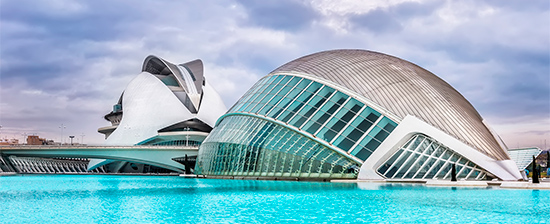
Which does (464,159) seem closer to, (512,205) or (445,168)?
(445,168)

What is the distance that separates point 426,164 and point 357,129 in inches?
181

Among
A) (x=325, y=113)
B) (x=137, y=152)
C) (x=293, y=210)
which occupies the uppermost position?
(x=325, y=113)

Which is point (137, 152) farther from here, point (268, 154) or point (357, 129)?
point (357, 129)

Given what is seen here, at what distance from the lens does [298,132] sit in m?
31.9

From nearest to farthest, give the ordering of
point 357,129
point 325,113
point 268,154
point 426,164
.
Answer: point 426,164 → point 357,129 → point 325,113 → point 268,154

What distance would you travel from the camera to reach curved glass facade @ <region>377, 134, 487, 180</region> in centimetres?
2817

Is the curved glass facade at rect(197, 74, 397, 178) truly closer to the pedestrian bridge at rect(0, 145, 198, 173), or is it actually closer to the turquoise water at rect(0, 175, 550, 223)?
the turquoise water at rect(0, 175, 550, 223)

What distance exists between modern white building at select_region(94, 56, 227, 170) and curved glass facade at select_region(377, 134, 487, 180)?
51.2 meters

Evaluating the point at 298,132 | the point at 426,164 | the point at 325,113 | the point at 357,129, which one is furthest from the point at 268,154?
the point at 426,164

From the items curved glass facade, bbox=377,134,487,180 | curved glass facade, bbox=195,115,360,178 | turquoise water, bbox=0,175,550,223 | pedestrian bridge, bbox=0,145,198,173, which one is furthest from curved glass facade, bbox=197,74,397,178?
pedestrian bridge, bbox=0,145,198,173

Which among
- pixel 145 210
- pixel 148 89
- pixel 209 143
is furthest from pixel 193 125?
pixel 145 210

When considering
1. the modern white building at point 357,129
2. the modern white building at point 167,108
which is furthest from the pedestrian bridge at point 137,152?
the modern white building at point 357,129

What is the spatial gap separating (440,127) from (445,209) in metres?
16.7

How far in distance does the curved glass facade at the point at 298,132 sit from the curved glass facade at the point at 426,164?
1.50 metres
